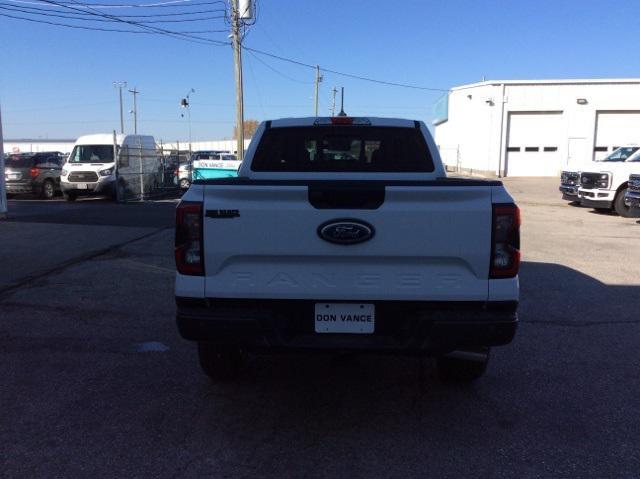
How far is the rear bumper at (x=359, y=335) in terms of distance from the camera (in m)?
3.36

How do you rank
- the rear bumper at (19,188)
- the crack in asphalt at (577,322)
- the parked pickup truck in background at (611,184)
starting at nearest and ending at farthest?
the crack in asphalt at (577,322) → the parked pickup truck in background at (611,184) → the rear bumper at (19,188)

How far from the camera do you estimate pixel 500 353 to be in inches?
206

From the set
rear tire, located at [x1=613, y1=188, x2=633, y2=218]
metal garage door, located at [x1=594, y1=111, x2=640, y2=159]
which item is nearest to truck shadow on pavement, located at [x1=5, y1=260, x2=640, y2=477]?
rear tire, located at [x1=613, y1=188, x2=633, y2=218]

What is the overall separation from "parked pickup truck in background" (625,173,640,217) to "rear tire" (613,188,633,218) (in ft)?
4.21

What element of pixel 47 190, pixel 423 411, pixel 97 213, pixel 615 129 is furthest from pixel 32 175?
pixel 615 129

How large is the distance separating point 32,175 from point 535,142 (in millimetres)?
29001

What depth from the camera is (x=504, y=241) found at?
11.0ft

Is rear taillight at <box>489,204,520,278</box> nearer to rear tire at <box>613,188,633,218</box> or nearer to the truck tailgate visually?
the truck tailgate

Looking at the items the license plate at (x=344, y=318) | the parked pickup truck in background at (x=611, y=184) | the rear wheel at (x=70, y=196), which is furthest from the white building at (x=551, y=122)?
the license plate at (x=344, y=318)

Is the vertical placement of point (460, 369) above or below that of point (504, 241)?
below

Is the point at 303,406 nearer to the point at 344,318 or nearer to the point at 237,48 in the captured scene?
the point at 344,318

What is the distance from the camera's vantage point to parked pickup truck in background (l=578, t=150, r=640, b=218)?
1634 centimetres

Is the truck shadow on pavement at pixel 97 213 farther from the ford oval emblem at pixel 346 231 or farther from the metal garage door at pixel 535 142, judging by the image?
the metal garage door at pixel 535 142

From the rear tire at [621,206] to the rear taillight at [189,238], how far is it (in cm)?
1589
